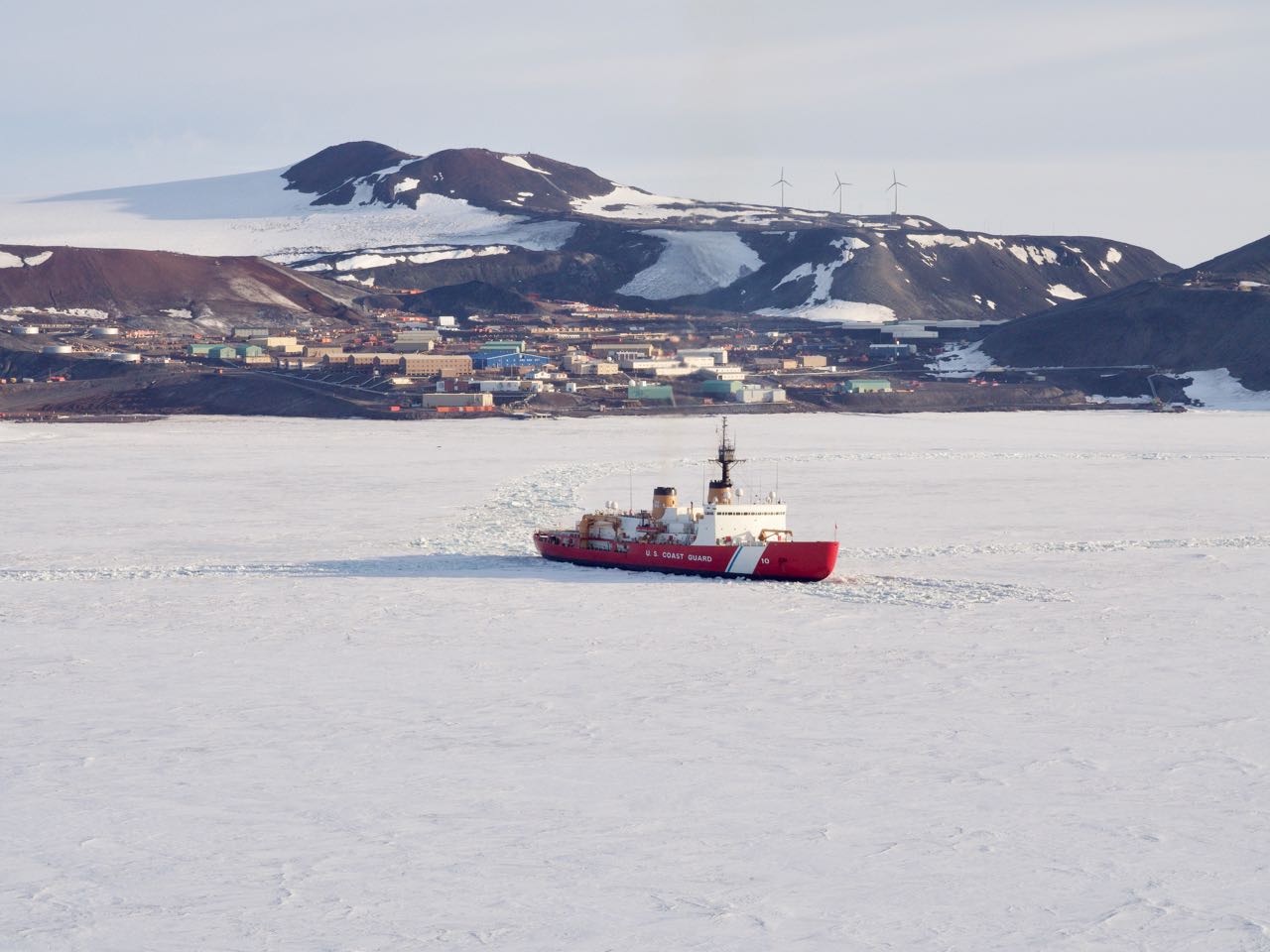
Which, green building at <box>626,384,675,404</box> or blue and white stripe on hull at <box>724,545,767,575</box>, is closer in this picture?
blue and white stripe on hull at <box>724,545,767,575</box>

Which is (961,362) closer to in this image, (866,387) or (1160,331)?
(1160,331)

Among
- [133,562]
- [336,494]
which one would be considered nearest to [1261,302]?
[336,494]

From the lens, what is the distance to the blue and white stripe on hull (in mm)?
50688

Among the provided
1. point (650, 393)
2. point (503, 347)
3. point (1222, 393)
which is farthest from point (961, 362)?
point (503, 347)

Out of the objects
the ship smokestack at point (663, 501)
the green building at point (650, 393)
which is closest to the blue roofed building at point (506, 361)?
the green building at point (650, 393)

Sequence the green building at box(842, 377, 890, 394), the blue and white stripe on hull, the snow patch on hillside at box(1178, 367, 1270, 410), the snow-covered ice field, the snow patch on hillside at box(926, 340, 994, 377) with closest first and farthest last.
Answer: the snow-covered ice field < the blue and white stripe on hull < the green building at box(842, 377, 890, 394) < the snow patch on hillside at box(1178, 367, 1270, 410) < the snow patch on hillside at box(926, 340, 994, 377)

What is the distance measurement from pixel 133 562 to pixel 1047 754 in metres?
34.2

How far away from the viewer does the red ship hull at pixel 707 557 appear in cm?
4938

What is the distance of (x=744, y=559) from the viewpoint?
5109 centimetres

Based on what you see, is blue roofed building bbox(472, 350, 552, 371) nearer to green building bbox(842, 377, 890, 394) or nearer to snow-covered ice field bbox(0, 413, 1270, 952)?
green building bbox(842, 377, 890, 394)

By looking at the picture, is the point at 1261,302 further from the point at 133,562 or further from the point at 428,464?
the point at 133,562

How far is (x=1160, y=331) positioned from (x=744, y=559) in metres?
146

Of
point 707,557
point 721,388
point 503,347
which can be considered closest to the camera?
point 707,557

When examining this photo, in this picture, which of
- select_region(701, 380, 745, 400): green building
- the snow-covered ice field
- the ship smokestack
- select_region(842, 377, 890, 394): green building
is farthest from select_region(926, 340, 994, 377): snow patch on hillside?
the ship smokestack
